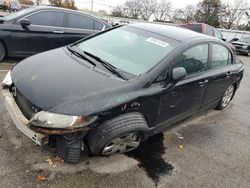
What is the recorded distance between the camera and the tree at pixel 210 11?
4831 centimetres

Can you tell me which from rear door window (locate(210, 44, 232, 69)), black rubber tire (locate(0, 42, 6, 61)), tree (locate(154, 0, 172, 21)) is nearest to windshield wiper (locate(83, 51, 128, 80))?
rear door window (locate(210, 44, 232, 69))

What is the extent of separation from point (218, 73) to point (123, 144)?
225 centimetres

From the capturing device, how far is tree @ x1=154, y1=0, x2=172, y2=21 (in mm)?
66062

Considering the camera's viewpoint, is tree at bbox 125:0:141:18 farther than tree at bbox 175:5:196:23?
Yes

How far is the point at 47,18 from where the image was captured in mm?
7168

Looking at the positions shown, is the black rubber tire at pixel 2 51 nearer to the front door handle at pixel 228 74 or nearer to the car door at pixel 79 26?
the car door at pixel 79 26

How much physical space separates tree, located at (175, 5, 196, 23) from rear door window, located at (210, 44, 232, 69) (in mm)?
50149

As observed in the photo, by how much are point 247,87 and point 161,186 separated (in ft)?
19.9

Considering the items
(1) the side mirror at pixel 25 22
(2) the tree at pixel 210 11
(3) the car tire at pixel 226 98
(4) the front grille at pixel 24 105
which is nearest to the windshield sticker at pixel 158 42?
(4) the front grille at pixel 24 105

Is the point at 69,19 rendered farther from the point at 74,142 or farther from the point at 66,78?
the point at 74,142

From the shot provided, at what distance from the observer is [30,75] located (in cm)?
350

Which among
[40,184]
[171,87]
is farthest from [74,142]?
[171,87]

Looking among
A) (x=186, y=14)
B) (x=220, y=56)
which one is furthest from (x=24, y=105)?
(x=186, y=14)

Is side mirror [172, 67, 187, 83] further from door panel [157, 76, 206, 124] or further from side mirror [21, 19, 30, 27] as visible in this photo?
side mirror [21, 19, 30, 27]
